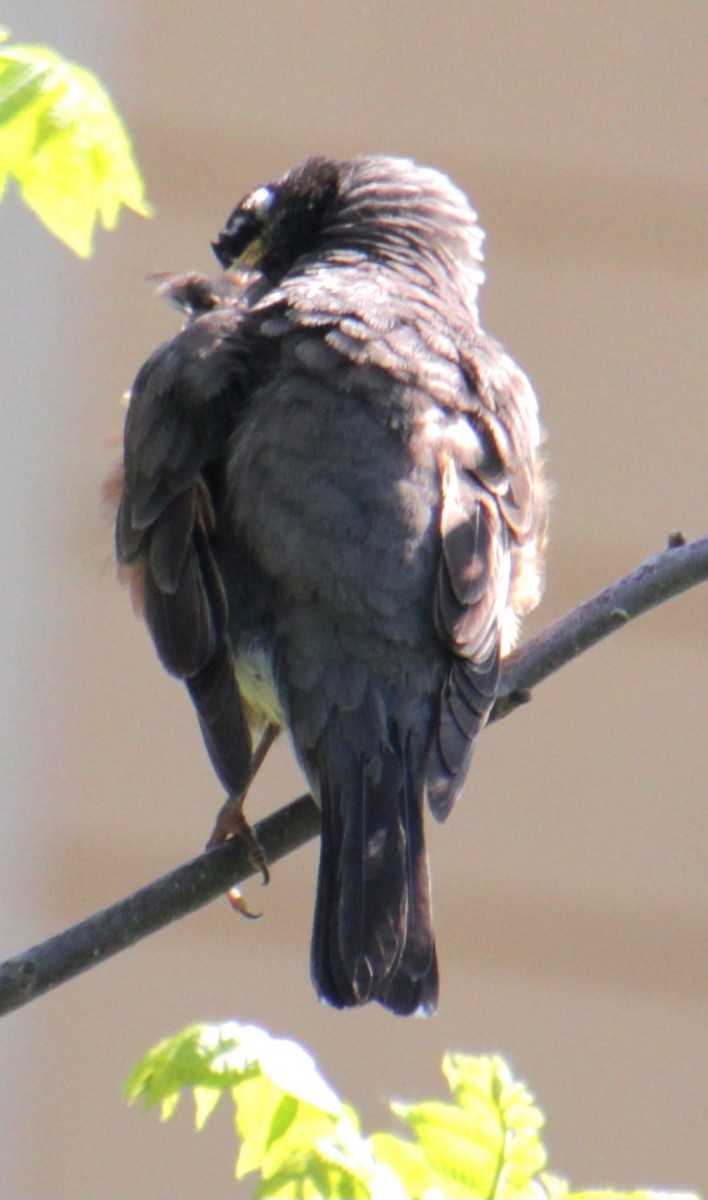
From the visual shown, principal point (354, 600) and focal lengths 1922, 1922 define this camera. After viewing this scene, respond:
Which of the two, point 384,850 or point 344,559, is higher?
point 344,559

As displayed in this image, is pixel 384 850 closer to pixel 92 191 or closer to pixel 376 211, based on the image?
pixel 92 191

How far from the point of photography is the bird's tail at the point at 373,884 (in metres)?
2.88

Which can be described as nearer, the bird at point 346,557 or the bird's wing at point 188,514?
the bird at point 346,557

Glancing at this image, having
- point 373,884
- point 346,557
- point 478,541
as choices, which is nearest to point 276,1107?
point 373,884

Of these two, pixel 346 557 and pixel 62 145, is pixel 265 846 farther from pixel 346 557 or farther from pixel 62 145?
pixel 62 145

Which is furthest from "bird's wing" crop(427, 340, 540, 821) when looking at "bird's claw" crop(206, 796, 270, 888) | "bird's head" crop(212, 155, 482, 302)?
"bird's head" crop(212, 155, 482, 302)

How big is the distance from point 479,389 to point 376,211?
78 cm

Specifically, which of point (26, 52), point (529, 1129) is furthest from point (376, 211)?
point (529, 1129)

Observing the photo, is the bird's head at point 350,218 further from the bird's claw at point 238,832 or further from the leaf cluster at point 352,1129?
the leaf cluster at point 352,1129

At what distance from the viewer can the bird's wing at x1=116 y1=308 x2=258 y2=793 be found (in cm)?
317

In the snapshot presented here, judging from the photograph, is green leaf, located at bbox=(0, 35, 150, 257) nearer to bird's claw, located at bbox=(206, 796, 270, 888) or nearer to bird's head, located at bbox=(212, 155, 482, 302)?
bird's claw, located at bbox=(206, 796, 270, 888)

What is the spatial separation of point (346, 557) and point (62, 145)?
2.88 ft

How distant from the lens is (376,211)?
417 cm

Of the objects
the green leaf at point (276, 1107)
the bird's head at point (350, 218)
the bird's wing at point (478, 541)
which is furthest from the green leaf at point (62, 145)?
the bird's head at point (350, 218)
